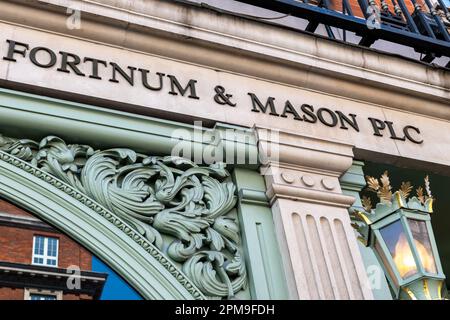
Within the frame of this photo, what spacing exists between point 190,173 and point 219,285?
117 cm

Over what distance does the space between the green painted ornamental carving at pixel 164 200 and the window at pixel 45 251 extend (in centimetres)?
55

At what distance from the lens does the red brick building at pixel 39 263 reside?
5.47 metres

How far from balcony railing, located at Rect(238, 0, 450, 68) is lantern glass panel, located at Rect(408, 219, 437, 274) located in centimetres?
381

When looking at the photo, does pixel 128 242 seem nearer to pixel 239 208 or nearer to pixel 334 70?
pixel 239 208

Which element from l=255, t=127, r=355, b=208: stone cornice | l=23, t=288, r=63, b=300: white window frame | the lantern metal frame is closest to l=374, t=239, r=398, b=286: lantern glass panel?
the lantern metal frame

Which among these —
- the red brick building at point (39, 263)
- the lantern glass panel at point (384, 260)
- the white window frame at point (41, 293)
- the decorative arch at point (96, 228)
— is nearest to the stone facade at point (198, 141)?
the decorative arch at point (96, 228)

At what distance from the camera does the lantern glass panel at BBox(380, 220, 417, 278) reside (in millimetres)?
4723

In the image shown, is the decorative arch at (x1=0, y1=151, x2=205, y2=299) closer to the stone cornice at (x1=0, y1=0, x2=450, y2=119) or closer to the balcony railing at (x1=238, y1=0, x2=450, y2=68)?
the stone cornice at (x1=0, y1=0, x2=450, y2=119)

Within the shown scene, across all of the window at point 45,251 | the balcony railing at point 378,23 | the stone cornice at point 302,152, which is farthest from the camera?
the balcony railing at point 378,23

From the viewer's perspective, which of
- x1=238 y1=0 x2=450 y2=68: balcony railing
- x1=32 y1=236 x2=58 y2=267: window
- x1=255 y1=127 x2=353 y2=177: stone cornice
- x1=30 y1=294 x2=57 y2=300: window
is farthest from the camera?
x1=238 y1=0 x2=450 y2=68: balcony railing

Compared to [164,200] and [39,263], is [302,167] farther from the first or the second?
[39,263]

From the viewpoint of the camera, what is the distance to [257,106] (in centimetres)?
744

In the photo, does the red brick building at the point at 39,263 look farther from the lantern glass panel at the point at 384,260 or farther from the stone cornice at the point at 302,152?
the lantern glass panel at the point at 384,260
